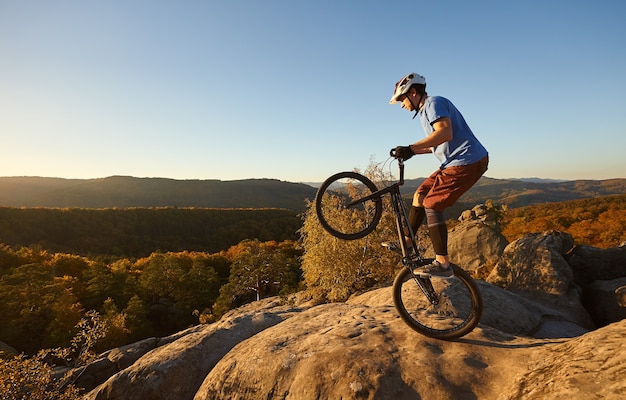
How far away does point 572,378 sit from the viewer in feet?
11.5

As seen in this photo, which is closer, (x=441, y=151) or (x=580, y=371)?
(x=580, y=371)

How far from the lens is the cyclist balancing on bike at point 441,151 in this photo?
5027mm

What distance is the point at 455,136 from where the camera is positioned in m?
5.16

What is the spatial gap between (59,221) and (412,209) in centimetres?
13761

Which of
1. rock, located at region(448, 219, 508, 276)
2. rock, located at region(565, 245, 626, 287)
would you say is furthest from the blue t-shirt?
rock, located at region(448, 219, 508, 276)

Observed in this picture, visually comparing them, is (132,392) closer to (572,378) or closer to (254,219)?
(572,378)

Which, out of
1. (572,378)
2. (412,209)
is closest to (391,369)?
(572,378)

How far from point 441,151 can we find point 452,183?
60cm

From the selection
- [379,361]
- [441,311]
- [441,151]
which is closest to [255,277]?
[441,311]

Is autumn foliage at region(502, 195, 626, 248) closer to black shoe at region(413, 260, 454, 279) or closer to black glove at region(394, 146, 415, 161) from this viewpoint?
black shoe at region(413, 260, 454, 279)

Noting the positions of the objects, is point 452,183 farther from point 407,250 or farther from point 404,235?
point 407,250

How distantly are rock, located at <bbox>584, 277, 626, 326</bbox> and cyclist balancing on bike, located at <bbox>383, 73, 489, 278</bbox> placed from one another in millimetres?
14921

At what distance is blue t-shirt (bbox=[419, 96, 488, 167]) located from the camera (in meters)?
5.04

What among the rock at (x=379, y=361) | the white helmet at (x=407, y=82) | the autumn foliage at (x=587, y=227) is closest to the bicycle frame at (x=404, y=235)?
the rock at (x=379, y=361)
